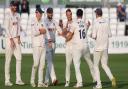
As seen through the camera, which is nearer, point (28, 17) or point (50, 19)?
point (50, 19)

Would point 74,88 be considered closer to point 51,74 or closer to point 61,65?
point 51,74

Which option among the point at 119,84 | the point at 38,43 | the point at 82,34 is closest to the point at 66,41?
the point at 82,34

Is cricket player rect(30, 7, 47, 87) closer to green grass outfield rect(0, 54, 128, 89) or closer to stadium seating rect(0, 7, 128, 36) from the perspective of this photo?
green grass outfield rect(0, 54, 128, 89)

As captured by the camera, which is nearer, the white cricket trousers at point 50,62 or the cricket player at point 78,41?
the cricket player at point 78,41

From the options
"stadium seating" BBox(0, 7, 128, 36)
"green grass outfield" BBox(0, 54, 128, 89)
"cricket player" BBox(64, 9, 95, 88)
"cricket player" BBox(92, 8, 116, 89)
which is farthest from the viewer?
"stadium seating" BBox(0, 7, 128, 36)

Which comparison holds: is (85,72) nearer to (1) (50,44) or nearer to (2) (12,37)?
(1) (50,44)

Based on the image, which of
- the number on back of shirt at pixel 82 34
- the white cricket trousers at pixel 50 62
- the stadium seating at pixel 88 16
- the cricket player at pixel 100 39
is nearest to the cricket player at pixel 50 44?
the white cricket trousers at pixel 50 62

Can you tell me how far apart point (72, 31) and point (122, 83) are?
2634 millimetres

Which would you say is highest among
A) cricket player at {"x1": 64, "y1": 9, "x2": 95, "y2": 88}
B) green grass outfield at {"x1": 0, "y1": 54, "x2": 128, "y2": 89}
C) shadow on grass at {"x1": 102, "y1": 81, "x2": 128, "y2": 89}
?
cricket player at {"x1": 64, "y1": 9, "x2": 95, "y2": 88}

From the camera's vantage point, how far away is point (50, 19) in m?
19.4

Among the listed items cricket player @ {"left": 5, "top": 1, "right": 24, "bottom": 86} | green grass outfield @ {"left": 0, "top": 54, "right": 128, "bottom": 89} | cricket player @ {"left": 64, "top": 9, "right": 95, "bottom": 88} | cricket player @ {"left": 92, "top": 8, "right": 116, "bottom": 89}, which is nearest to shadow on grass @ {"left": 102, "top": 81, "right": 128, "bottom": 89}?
green grass outfield @ {"left": 0, "top": 54, "right": 128, "bottom": 89}

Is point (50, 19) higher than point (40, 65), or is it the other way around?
point (50, 19)

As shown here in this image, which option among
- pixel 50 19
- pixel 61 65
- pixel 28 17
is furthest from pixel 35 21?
pixel 28 17

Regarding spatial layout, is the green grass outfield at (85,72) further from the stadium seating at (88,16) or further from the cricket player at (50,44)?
the stadium seating at (88,16)
